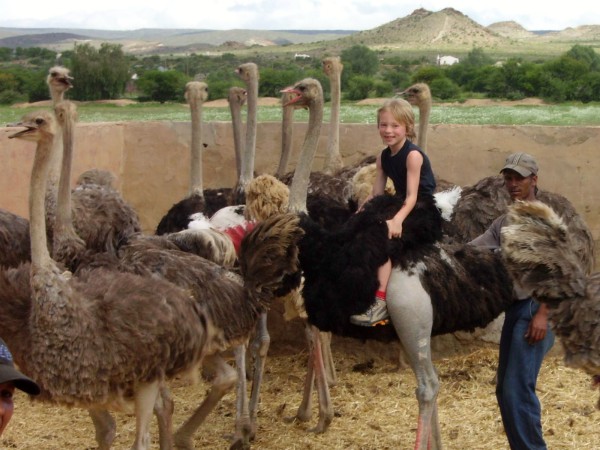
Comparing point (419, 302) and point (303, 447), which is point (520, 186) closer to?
point (419, 302)

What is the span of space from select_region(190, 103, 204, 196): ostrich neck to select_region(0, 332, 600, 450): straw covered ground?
1.34 meters

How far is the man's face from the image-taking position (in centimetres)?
463

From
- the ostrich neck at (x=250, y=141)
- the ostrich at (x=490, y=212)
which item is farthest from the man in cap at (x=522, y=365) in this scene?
the ostrich neck at (x=250, y=141)

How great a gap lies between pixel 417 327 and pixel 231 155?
4170 mm

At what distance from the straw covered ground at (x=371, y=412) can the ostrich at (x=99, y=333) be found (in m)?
1.31

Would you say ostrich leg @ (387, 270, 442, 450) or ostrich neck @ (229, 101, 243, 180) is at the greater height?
ostrich neck @ (229, 101, 243, 180)

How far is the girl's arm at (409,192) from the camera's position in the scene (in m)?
4.57

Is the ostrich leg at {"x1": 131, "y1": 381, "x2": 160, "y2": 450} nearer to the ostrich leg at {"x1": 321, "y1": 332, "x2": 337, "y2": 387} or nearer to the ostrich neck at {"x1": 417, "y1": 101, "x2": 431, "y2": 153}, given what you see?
the ostrich leg at {"x1": 321, "y1": 332, "x2": 337, "y2": 387}

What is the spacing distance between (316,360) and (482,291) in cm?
162

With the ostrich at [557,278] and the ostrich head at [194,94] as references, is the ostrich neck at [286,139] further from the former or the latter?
the ostrich at [557,278]

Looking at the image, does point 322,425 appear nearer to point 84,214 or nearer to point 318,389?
point 318,389

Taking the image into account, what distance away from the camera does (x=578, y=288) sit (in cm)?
395

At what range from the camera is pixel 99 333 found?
4.36 metres

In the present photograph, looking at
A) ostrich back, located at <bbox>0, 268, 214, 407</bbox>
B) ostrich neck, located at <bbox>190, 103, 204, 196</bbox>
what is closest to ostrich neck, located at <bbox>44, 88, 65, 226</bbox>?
ostrich neck, located at <bbox>190, 103, 204, 196</bbox>
